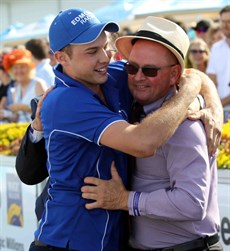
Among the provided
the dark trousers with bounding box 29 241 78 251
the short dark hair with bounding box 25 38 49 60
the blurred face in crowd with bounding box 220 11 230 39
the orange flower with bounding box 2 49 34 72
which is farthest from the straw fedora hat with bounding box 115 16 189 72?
the short dark hair with bounding box 25 38 49 60

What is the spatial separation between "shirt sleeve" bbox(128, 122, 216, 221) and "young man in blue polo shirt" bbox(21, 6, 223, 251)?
13 cm

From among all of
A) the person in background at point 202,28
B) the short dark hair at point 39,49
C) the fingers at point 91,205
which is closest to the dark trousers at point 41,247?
the fingers at point 91,205

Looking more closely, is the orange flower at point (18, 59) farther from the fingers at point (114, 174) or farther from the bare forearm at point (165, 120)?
the bare forearm at point (165, 120)

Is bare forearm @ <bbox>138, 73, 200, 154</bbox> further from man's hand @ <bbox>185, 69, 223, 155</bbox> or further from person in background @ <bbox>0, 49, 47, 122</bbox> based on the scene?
person in background @ <bbox>0, 49, 47, 122</bbox>

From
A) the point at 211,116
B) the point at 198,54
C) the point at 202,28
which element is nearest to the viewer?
the point at 211,116

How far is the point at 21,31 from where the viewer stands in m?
18.8

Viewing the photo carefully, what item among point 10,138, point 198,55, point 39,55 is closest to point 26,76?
point 39,55

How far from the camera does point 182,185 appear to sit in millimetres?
2871

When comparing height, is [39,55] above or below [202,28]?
above

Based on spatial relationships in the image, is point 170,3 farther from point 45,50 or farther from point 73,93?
point 73,93

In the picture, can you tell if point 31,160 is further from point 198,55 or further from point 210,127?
point 198,55

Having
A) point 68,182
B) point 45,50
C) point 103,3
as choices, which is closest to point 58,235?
point 68,182

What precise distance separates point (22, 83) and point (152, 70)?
577cm

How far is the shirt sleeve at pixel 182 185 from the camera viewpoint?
9.41 ft
